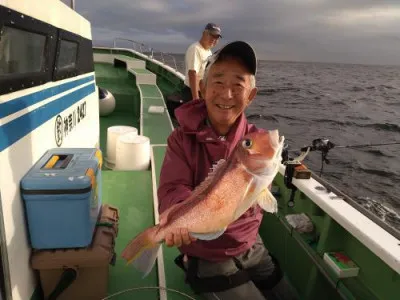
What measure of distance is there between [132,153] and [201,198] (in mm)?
3153

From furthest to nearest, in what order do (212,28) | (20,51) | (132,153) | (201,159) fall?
(212,28)
(132,153)
(201,159)
(20,51)

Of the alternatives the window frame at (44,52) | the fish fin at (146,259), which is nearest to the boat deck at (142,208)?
the fish fin at (146,259)

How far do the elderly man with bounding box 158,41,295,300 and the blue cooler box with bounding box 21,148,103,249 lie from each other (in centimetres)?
56

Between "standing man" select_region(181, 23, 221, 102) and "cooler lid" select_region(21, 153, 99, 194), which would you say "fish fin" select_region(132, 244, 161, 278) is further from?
"standing man" select_region(181, 23, 221, 102)

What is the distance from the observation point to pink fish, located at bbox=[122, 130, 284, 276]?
59.6 inches

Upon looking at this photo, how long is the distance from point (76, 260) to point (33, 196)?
0.57 m

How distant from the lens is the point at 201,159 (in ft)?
7.70

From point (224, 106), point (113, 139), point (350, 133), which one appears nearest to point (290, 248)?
point (224, 106)

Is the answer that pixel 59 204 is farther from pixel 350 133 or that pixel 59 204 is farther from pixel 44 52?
pixel 350 133

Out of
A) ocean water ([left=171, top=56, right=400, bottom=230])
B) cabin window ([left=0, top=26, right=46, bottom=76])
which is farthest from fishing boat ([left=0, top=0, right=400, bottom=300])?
ocean water ([left=171, top=56, right=400, bottom=230])

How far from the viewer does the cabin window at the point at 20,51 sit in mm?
1908

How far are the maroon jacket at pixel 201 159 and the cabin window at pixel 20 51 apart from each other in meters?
1.08

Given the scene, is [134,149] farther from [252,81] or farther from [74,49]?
[252,81]

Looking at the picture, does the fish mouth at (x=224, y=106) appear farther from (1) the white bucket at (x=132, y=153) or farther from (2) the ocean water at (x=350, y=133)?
(2) the ocean water at (x=350, y=133)
